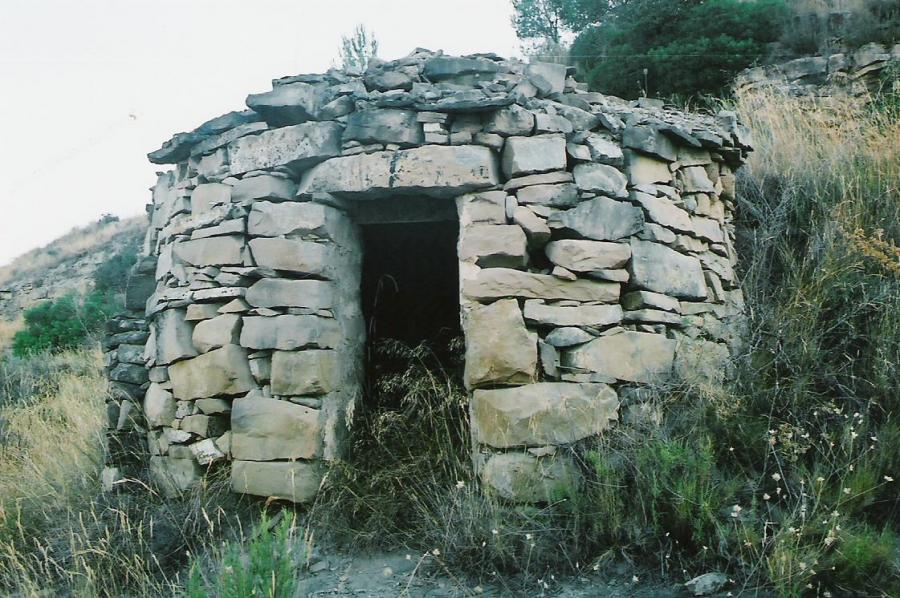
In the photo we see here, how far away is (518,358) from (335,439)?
1.18 metres

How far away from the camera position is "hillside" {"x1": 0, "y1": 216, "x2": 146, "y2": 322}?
14634 millimetres

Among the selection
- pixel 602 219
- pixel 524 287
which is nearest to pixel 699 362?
pixel 602 219

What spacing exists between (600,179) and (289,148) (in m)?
1.79

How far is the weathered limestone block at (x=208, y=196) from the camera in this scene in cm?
420

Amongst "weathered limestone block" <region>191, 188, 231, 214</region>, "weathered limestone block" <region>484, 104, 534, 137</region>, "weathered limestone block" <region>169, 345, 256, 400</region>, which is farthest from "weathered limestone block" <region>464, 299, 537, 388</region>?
"weathered limestone block" <region>191, 188, 231, 214</region>

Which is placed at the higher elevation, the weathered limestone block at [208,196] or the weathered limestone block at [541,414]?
the weathered limestone block at [208,196]

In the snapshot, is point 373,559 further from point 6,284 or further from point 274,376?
point 6,284

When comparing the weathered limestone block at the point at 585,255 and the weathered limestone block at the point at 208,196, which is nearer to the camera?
the weathered limestone block at the point at 585,255

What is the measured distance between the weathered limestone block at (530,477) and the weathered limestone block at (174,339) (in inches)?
76.0

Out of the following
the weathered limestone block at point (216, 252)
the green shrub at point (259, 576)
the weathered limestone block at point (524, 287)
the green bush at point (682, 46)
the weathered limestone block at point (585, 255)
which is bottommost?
the green shrub at point (259, 576)

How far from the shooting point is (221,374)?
153 inches

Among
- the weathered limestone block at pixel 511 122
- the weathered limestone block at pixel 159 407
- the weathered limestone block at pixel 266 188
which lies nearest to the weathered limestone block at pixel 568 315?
the weathered limestone block at pixel 511 122

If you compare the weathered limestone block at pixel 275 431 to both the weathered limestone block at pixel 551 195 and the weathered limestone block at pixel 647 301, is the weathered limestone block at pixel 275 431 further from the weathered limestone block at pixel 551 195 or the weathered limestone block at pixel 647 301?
the weathered limestone block at pixel 647 301

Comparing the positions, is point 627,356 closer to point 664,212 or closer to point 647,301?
point 647,301
